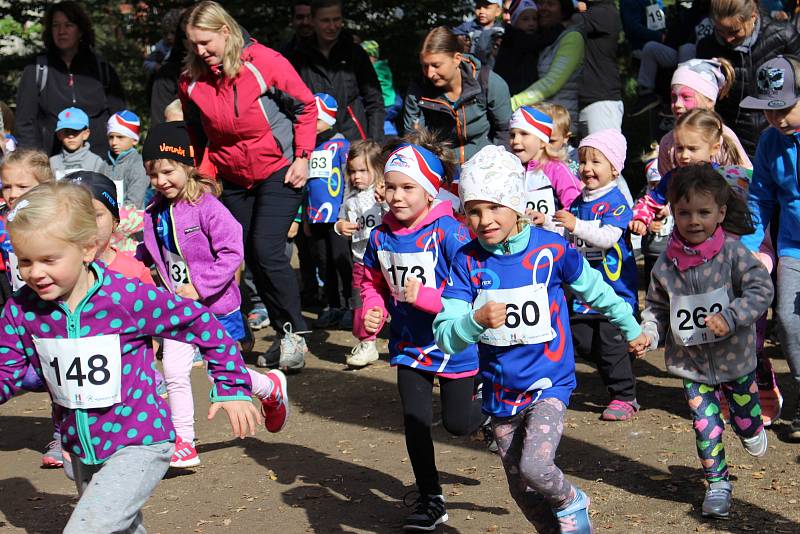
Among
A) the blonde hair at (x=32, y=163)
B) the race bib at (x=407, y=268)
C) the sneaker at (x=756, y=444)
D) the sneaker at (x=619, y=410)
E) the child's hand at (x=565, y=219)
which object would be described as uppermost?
the blonde hair at (x=32, y=163)

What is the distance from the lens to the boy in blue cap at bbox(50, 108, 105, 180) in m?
9.70

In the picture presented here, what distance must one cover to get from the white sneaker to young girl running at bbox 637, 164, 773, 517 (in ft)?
11.1

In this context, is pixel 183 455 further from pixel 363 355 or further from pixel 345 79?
pixel 345 79

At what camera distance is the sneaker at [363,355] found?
28.1 feet

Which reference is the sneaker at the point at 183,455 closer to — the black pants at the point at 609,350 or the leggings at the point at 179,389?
the leggings at the point at 179,389

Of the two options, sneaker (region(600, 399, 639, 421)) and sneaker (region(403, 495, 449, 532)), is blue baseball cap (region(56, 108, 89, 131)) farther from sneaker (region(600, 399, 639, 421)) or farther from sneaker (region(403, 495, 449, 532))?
sneaker (region(403, 495, 449, 532))

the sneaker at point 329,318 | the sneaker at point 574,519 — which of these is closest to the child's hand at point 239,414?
the sneaker at point 574,519

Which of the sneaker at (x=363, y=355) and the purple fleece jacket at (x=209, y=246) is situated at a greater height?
the purple fleece jacket at (x=209, y=246)

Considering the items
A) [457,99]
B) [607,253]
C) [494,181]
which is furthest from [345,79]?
[494,181]

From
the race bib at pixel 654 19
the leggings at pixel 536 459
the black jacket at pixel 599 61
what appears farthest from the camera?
the race bib at pixel 654 19

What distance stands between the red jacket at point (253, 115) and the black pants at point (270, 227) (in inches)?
4.7

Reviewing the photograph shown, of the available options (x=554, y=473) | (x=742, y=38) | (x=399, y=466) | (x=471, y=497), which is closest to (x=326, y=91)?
(x=742, y=38)

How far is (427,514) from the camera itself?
5273mm

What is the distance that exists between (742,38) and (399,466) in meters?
4.06
